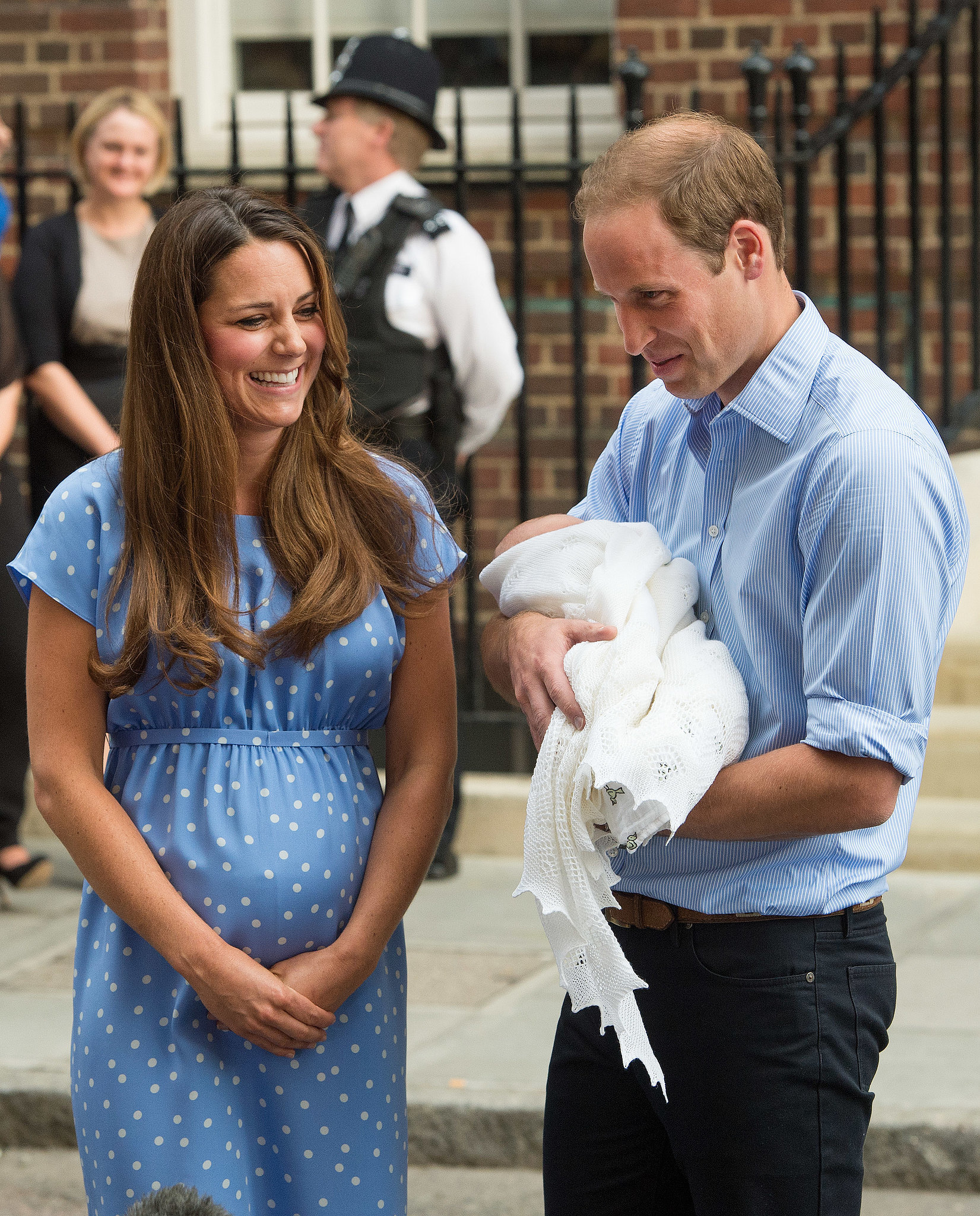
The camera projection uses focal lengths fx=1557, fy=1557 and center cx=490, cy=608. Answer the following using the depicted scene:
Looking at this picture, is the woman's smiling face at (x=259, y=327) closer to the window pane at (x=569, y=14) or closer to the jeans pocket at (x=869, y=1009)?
the jeans pocket at (x=869, y=1009)

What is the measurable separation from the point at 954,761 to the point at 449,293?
240cm

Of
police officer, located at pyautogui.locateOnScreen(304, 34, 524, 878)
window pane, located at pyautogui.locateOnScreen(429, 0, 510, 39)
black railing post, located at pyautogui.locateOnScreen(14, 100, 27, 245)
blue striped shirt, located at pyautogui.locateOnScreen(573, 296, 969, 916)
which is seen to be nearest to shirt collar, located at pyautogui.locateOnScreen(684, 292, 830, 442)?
blue striped shirt, located at pyautogui.locateOnScreen(573, 296, 969, 916)

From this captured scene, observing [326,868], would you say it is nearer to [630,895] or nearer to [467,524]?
[630,895]

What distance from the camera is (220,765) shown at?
2141 millimetres

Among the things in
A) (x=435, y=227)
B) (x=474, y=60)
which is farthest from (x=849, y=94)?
(x=435, y=227)

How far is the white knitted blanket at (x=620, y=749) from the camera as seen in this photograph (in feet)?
5.81

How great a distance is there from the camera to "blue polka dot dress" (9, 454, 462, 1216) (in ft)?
6.82

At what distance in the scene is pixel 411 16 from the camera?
732 centimetres

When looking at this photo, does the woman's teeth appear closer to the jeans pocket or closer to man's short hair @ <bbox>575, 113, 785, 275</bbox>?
man's short hair @ <bbox>575, 113, 785, 275</bbox>

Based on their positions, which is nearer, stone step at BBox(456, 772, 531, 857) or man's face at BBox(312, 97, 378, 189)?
man's face at BBox(312, 97, 378, 189)

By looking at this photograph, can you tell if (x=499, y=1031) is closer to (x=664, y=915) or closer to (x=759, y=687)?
(x=664, y=915)

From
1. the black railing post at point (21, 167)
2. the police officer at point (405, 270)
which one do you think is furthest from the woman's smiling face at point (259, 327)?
the black railing post at point (21, 167)

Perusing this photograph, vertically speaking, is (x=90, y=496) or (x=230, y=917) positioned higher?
(x=90, y=496)

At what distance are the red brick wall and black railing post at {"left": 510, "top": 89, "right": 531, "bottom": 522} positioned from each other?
139 centimetres
